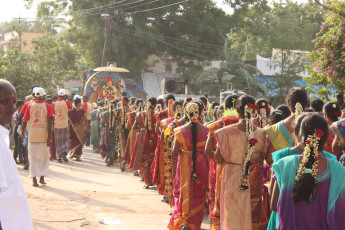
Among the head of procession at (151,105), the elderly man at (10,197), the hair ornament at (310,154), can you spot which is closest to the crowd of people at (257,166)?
the hair ornament at (310,154)

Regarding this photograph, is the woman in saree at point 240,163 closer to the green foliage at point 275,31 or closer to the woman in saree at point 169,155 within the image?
the woman in saree at point 169,155

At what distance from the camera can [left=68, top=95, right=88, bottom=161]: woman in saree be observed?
15.6 metres

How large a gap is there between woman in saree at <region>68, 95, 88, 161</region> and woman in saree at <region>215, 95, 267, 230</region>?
33.5 ft

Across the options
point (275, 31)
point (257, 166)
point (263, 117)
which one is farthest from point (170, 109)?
point (275, 31)

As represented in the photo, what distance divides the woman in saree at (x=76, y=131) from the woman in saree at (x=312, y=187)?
1221 cm

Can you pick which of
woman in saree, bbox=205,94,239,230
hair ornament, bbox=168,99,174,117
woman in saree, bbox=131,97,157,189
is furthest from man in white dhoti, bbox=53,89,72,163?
woman in saree, bbox=205,94,239,230

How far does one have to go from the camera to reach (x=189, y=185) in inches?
283

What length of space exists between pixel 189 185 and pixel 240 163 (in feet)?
4.88

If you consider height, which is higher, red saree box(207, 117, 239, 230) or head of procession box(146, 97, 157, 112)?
head of procession box(146, 97, 157, 112)

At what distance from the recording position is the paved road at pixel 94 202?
771 centimetres

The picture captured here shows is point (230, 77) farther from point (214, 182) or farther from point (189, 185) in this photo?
point (214, 182)

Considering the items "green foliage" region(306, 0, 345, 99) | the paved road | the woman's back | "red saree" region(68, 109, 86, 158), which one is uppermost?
"green foliage" region(306, 0, 345, 99)

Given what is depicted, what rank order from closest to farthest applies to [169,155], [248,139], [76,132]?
[248,139] < [169,155] < [76,132]

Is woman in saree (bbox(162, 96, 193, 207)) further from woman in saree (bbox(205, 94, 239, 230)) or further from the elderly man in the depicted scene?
the elderly man
